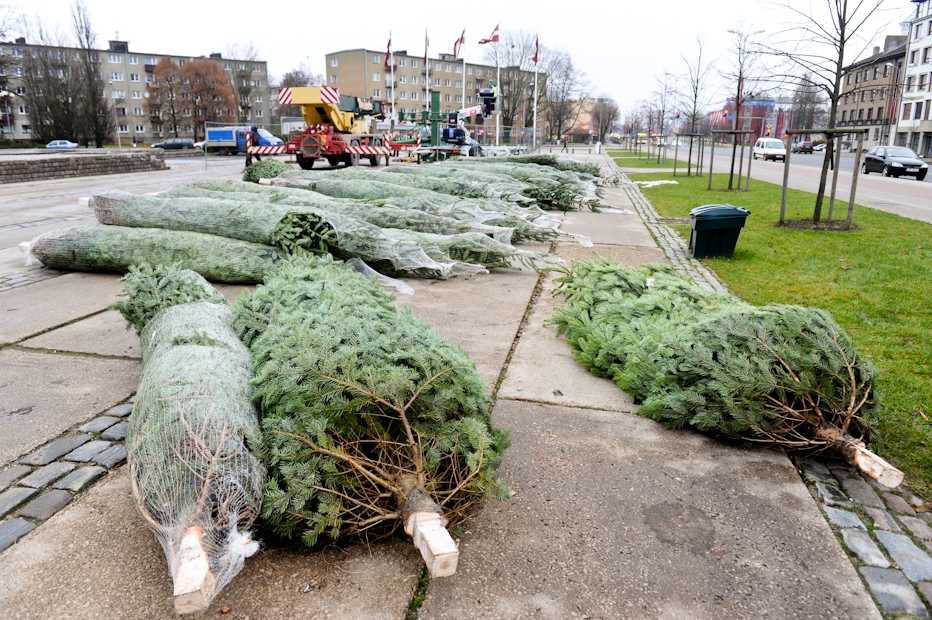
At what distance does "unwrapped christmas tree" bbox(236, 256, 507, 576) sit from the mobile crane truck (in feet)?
72.1

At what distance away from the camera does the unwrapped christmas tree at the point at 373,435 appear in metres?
2.58

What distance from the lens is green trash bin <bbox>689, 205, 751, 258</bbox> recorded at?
359 inches

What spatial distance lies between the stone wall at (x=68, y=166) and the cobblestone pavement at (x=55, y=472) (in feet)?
70.8

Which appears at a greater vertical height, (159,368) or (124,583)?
(159,368)

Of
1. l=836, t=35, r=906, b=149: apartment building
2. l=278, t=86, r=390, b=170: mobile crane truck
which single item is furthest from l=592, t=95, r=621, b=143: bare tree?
l=278, t=86, r=390, b=170: mobile crane truck

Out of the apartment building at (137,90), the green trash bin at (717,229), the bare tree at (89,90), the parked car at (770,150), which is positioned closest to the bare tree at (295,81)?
the apartment building at (137,90)

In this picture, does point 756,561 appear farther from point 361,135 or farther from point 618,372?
point 361,135

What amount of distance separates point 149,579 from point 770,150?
4768 cm

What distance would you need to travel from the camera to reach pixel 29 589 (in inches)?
96.3

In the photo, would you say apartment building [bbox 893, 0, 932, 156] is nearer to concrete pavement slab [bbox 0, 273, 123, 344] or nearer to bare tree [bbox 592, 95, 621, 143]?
bare tree [bbox 592, 95, 621, 143]

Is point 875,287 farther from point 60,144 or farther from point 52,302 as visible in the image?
point 60,144

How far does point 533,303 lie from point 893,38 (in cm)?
9285

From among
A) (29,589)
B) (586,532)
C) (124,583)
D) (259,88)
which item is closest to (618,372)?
(586,532)

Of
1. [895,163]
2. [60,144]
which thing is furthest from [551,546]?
[60,144]
